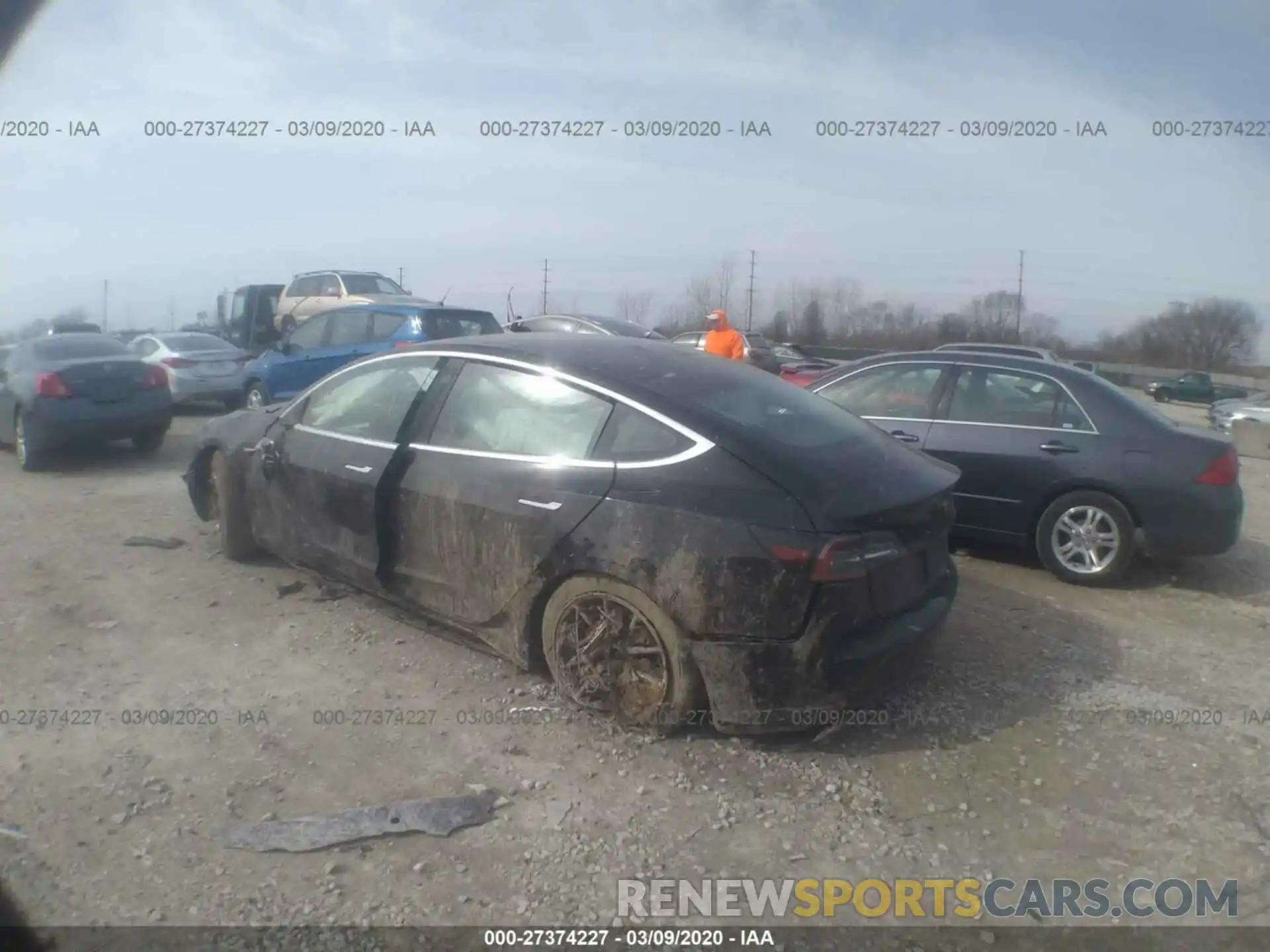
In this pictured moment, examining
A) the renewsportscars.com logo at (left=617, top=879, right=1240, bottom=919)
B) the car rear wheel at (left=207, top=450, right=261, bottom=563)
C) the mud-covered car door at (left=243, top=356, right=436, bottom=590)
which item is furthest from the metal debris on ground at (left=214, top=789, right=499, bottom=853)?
the car rear wheel at (left=207, top=450, right=261, bottom=563)

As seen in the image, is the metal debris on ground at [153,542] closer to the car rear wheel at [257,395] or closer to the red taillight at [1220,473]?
the car rear wheel at [257,395]

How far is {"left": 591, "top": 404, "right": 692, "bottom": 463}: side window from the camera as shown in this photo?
13.0 ft

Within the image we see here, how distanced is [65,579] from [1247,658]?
6.77m

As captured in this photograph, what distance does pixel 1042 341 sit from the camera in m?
39.2

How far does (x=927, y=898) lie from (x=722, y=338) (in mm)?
8532

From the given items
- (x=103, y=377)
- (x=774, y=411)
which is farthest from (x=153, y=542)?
(x=774, y=411)

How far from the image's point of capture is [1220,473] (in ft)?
19.6

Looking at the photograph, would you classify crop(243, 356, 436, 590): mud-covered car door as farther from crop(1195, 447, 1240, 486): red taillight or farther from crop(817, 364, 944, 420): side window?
crop(1195, 447, 1240, 486): red taillight

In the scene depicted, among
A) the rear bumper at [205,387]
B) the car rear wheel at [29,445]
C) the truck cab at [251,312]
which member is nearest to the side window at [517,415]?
the car rear wheel at [29,445]

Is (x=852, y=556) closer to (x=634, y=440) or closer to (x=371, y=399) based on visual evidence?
(x=634, y=440)

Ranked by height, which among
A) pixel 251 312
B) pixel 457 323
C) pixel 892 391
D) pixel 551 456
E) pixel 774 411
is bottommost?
pixel 551 456

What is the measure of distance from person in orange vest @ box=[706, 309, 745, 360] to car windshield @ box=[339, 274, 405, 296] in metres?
7.76

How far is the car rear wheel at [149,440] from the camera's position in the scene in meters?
9.90

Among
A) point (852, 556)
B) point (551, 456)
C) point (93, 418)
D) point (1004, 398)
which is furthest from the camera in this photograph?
point (93, 418)
